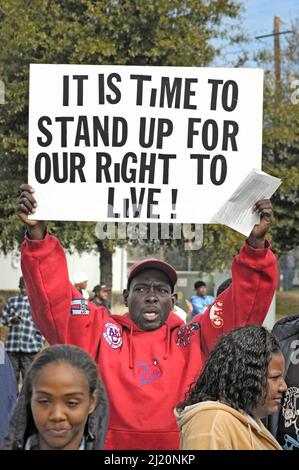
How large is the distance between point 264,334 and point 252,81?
4.19 ft

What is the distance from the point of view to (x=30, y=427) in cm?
261

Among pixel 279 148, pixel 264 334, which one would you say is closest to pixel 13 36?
pixel 279 148

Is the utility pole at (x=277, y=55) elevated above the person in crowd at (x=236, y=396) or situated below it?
above

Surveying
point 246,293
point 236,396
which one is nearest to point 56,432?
point 236,396

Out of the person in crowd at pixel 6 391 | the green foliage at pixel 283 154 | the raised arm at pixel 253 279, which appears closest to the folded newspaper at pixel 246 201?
the raised arm at pixel 253 279

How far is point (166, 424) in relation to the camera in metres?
3.54

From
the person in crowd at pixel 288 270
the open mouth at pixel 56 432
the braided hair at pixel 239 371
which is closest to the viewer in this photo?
the open mouth at pixel 56 432

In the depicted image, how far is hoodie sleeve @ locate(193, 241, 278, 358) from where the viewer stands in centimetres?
359

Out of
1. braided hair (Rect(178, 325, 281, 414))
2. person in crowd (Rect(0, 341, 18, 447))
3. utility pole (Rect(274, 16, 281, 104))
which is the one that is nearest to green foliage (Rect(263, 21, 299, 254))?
utility pole (Rect(274, 16, 281, 104))

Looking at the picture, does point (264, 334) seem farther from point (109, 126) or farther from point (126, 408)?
point (109, 126)

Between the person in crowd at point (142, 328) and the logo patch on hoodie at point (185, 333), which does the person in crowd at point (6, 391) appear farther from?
the logo patch on hoodie at point (185, 333)

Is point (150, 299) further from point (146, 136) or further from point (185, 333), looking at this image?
point (146, 136)

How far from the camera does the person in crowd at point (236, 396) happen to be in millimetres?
2666
